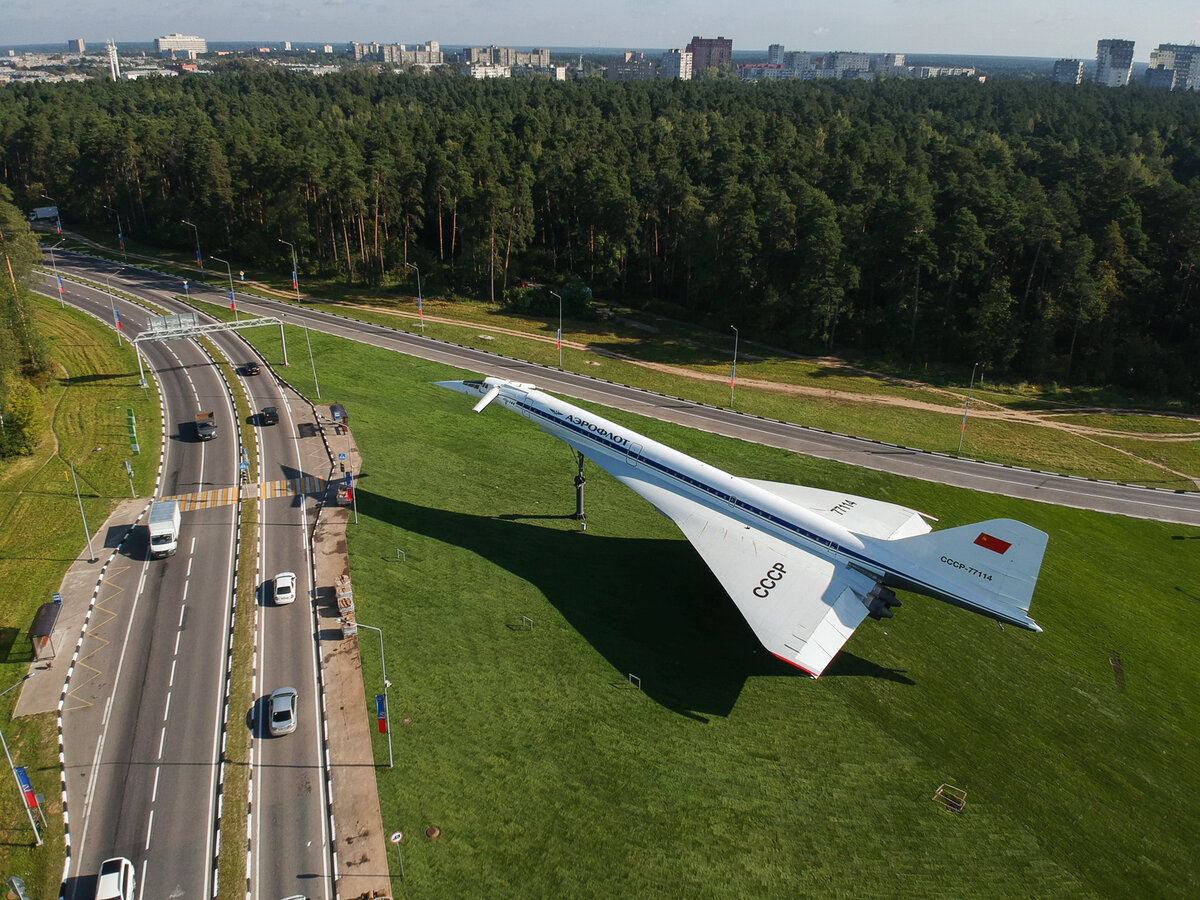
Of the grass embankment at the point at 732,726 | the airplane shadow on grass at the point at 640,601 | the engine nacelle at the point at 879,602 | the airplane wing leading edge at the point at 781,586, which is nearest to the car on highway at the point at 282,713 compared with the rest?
the grass embankment at the point at 732,726

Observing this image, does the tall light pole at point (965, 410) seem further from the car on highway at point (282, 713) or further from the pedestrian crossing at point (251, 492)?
the car on highway at point (282, 713)

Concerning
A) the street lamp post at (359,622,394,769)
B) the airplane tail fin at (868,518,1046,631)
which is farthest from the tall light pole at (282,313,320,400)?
the airplane tail fin at (868,518,1046,631)

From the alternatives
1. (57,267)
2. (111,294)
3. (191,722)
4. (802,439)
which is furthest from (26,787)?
(57,267)

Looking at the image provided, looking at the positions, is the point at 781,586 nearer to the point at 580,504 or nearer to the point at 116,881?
the point at 580,504

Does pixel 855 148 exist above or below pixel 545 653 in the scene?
above

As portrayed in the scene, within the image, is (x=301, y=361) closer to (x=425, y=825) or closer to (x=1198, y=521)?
(x=425, y=825)

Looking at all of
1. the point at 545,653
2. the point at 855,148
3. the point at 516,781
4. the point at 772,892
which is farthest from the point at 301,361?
the point at 855,148

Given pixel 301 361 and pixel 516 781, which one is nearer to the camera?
pixel 516 781

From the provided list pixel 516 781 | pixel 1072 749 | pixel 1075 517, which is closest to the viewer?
pixel 516 781
